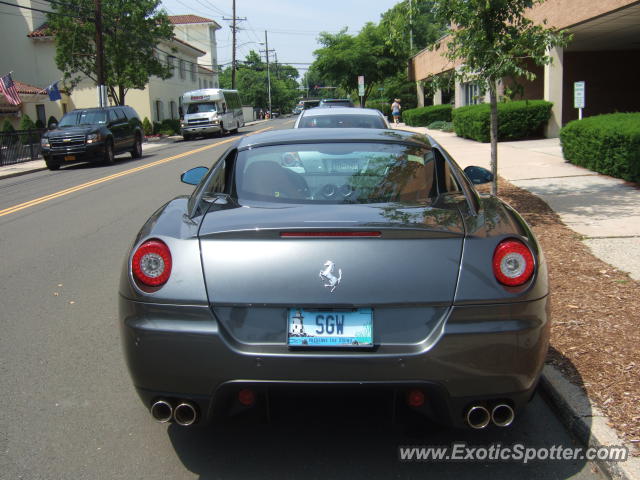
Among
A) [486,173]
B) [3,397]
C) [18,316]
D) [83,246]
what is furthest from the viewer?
[83,246]

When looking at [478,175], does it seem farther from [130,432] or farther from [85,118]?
[85,118]

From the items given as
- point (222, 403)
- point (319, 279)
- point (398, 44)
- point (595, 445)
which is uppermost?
point (398, 44)

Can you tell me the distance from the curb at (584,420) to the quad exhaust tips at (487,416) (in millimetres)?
556

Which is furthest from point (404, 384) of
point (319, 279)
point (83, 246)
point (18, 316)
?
point (83, 246)

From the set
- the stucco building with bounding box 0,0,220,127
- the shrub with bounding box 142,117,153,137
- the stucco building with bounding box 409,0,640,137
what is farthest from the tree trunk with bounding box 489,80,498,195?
the shrub with bounding box 142,117,153,137

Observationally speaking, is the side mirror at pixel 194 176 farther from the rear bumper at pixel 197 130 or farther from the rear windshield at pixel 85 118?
the rear bumper at pixel 197 130

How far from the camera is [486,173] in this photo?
202 inches

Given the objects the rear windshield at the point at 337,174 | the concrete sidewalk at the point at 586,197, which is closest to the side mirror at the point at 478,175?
the rear windshield at the point at 337,174

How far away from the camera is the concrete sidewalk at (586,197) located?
711cm

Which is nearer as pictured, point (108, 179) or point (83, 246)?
point (83, 246)

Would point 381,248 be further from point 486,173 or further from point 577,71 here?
point 577,71

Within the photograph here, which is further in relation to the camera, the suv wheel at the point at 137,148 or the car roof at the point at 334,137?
the suv wheel at the point at 137,148

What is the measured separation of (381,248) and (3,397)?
2632mm
